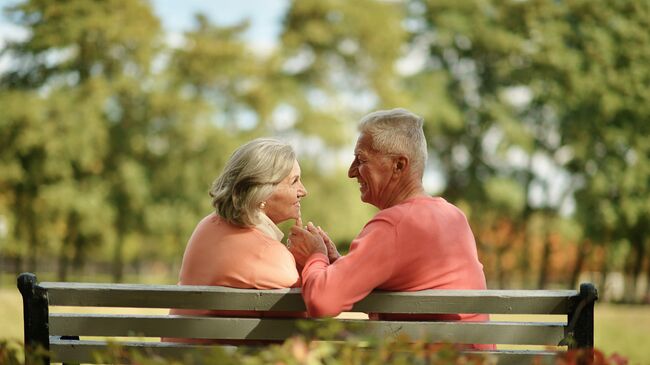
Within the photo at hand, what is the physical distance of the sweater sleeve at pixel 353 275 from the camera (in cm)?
330

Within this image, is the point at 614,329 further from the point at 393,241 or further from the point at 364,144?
the point at 393,241

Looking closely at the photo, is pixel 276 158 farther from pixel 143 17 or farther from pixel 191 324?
pixel 143 17

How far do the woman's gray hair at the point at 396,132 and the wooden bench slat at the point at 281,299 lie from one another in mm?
767

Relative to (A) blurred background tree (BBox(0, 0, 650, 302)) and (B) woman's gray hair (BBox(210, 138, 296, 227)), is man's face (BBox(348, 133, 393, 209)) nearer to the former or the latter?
(B) woman's gray hair (BBox(210, 138, 296, 227))

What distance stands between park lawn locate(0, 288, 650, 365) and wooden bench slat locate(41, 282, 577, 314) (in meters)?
9.43

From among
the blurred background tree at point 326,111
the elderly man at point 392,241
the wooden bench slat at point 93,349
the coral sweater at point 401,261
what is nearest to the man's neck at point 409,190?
the elderly man at point 392,241

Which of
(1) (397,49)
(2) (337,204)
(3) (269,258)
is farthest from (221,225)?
(1) (397,49)

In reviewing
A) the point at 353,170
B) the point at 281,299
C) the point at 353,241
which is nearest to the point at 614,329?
the point at 353,170

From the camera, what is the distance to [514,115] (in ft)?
104

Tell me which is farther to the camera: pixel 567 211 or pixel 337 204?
pixel 567 211

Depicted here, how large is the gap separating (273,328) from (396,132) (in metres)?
1.04

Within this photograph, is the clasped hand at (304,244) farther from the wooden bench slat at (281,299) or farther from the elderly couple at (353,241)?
the wooden bench slat at (281,299)

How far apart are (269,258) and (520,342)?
1.02 m

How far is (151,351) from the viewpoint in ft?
11.0
